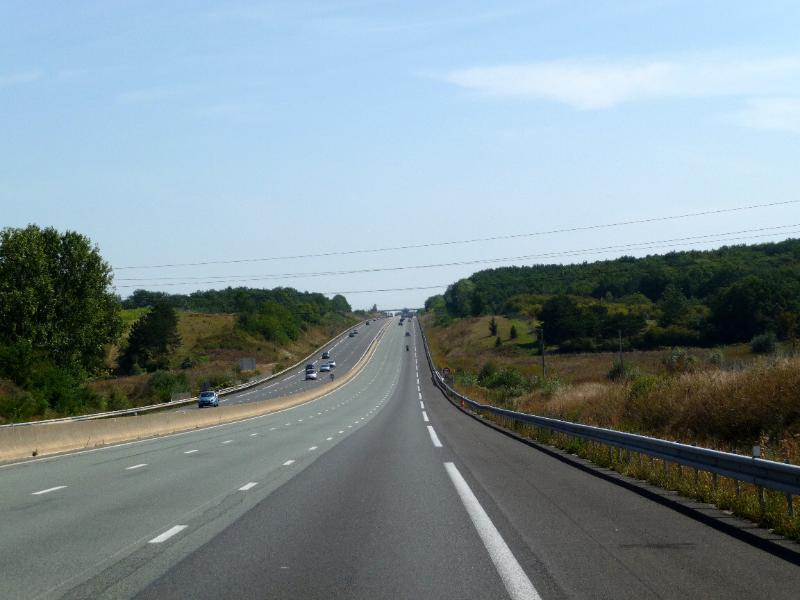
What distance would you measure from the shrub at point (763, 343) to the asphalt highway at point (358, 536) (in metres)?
36.2

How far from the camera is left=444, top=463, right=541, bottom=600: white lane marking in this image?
7.73 meters

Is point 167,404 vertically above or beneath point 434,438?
beneath

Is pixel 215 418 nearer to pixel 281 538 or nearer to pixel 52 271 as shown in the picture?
pixel 281 538

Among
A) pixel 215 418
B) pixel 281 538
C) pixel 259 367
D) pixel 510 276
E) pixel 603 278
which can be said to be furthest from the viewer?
pixel 510 276

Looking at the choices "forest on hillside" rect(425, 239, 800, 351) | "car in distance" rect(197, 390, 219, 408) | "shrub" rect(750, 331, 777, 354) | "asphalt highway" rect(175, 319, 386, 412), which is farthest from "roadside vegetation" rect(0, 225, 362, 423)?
"shrub" rect(750, 331, 777, 354)

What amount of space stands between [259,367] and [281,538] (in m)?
126

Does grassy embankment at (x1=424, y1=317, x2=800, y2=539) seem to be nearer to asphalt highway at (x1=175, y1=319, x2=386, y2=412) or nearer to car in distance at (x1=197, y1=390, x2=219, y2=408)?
car in distance at (x1=197, y1=390, x2=219, y2=408)

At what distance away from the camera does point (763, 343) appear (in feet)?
178

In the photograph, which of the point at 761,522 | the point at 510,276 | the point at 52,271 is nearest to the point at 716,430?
the point at 761,522

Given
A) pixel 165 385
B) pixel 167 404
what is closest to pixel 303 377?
pixel 165 385

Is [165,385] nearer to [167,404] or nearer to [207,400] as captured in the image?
[167,404]

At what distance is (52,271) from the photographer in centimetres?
8662

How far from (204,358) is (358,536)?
4995 inches

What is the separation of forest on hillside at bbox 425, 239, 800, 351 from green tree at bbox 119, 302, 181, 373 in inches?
2023
